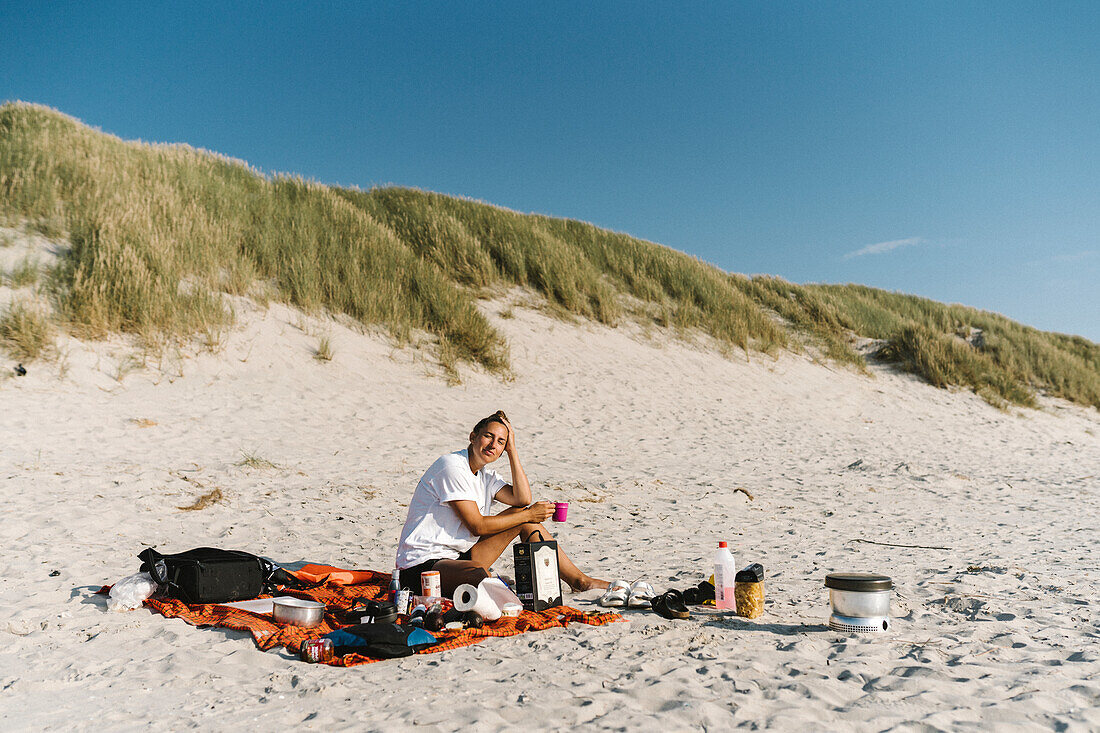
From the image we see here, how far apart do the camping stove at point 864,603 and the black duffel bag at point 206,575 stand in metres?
3.42

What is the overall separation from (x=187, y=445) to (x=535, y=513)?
5407 millimetres

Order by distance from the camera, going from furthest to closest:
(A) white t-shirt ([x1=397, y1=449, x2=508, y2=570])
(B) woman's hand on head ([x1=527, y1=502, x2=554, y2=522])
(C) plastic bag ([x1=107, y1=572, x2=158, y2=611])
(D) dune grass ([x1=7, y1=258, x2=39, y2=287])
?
(D) dune grass ([x1=7, y1=258, x2=39, y2=287])
(B) woman's hand on head ([x1=527, y1=502, x2=554, y2=522])
(A) white t-shirt ([x1=397, y1=449, x2=508, y2=570])
(C) plastic bag ([x1=107, y1=572, x2=158, y2=611])

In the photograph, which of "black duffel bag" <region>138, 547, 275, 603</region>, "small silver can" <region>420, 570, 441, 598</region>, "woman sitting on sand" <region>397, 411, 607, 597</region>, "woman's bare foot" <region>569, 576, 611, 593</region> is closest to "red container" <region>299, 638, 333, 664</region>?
"small silver can" <region>420, 570, 441, 598</region>

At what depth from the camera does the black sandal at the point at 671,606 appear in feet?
13.2

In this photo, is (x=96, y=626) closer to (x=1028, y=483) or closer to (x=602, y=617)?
(x=602, y=617)

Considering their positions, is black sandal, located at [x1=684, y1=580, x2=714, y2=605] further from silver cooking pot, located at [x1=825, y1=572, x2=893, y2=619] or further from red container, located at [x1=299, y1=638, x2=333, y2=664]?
red container, located at [x1=299, y1=638, x2=333, y2=664]

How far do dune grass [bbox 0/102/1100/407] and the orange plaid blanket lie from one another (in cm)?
693

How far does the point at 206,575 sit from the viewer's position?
4164 millimetres

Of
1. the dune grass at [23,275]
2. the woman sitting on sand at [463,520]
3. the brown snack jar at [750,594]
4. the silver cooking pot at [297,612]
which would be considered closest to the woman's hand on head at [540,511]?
the woman sitting on sand at [463,520]

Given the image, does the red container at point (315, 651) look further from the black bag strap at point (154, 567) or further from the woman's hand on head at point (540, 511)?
the woman's hand on head at point (540, 511)

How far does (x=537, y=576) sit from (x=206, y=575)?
1979 millimetres

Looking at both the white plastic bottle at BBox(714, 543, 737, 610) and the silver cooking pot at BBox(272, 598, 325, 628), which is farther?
the white plastic bottle at BBox(714, 543, 737, 610)

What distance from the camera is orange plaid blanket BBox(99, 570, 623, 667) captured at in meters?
3.62

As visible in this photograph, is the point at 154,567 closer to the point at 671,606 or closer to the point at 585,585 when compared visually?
the point at 585,585
